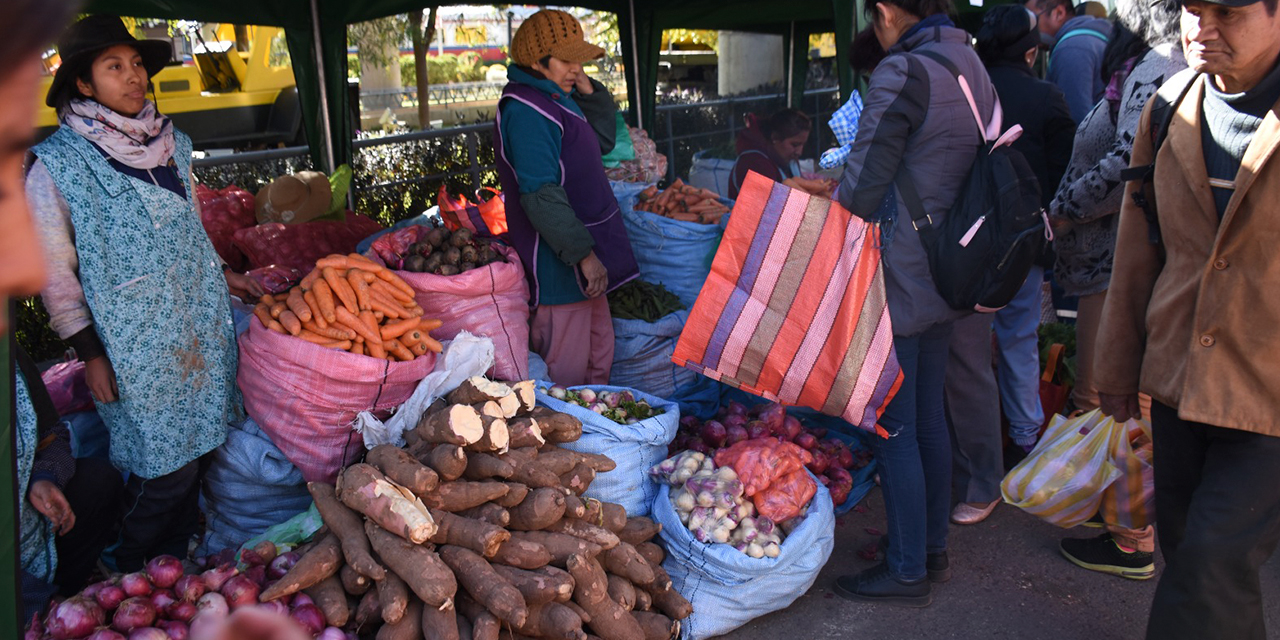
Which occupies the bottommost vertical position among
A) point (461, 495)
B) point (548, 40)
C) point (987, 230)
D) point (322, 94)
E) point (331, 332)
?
point (461, 495)

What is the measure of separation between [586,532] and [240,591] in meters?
1.03

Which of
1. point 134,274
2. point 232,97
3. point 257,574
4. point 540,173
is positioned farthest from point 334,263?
point 232,97

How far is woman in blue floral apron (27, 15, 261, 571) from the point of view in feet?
9.62

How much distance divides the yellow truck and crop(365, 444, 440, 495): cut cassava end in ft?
32.9

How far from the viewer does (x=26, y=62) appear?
0.64 metres

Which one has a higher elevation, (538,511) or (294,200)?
(294,200)

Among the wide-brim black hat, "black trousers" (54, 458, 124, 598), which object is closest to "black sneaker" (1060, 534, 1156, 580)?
"black trousers" (54, 458, 124, 598)

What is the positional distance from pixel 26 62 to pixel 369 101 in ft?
80.6

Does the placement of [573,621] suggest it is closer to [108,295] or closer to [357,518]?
[357,518]

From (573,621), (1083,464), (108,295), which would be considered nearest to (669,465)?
(573,621)

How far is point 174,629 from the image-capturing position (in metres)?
2.55

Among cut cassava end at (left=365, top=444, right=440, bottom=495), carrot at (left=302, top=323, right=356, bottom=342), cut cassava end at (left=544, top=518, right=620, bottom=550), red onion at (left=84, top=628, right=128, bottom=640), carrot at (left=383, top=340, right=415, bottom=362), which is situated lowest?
cut cassava end at (left=544, top=518, right=620, bottom=550)

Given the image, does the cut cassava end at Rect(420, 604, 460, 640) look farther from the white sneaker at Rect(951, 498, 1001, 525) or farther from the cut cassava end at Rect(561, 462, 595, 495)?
the white sneaker at Rect(951, 498, 1001, 525)

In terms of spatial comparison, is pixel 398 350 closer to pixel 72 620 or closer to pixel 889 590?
pixel 72 620
